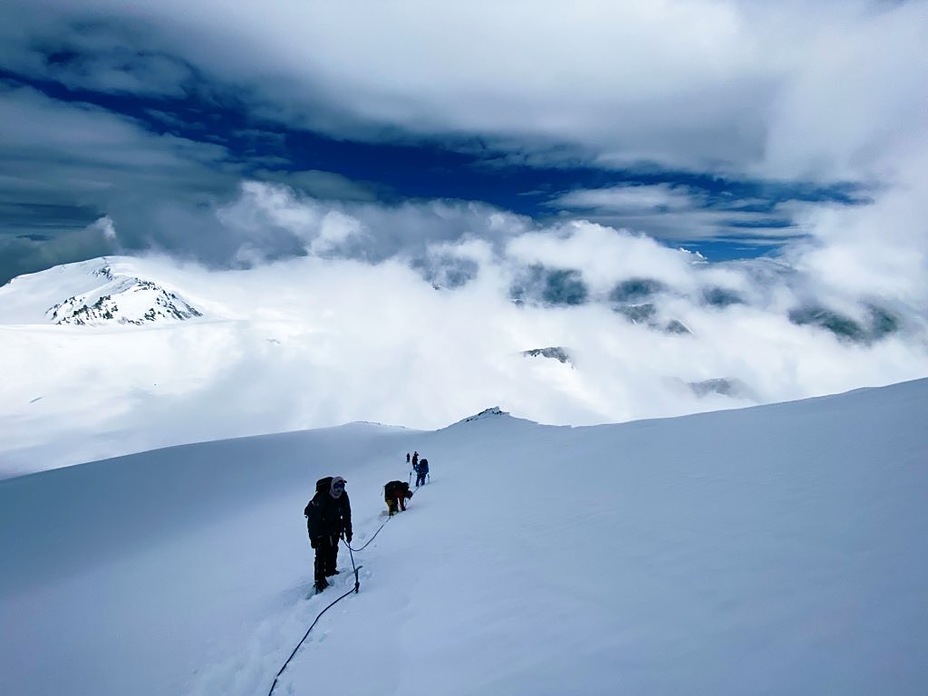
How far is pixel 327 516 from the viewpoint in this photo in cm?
1001

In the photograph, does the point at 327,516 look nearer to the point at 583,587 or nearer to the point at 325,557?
the point at 325,557

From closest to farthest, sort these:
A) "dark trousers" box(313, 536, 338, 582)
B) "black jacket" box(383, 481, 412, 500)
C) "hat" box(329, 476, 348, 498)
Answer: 1. "dark trousers" box(313, 536, 338, 582)
2. "hat" box(329, 476, 348, 498)
3. "black jacket" box(383, 481, 412, 500)

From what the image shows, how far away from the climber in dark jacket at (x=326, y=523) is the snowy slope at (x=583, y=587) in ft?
1.99

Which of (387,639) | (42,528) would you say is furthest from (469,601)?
(42,528)

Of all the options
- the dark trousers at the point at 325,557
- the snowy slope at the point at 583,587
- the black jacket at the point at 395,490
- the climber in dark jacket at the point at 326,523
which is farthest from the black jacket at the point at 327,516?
the black jacket at the point at 395,490

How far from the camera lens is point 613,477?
1306cm

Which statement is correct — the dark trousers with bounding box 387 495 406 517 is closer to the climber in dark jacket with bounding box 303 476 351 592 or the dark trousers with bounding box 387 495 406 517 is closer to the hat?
the climber in dark jacket with bounding box 303 476 351 592

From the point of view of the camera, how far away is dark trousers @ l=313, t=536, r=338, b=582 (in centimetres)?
978

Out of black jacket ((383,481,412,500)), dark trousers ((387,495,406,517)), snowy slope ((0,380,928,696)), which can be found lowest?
snowy slope ((0,380,928,696))

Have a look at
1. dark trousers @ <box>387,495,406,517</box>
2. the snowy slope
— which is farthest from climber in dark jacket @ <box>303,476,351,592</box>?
dark trousers @ <box>387,495,406,517</box>

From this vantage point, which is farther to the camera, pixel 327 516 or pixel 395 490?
pixel 395 490

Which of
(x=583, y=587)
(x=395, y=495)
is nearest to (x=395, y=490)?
(x=395, y=495)

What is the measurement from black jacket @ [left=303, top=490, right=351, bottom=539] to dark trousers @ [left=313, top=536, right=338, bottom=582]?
0.12 metres

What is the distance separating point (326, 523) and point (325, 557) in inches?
28.5
